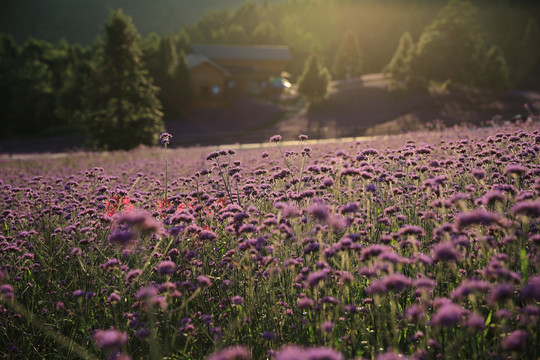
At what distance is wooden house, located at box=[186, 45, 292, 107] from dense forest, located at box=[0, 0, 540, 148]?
15.3 feet

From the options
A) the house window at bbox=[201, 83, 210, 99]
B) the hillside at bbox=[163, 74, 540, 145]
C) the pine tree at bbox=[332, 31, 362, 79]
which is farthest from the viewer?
the pine tree at bbox=[332, 31, 362, 79]

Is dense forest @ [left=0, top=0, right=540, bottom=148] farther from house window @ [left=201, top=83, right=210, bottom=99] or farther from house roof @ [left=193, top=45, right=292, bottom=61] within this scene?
house roof @ [left=193, top=45, right=292, bottom=61]

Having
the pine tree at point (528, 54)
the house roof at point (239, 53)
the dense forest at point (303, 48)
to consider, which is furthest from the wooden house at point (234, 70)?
the pine tree at point (528, 54)

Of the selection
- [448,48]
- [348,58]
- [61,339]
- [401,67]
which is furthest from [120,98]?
[348,58]

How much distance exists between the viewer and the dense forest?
56906 mm

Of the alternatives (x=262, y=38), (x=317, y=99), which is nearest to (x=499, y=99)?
(x=317, y=99)

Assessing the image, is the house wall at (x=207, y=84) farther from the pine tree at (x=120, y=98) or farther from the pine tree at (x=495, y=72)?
the pine tree at (x=495, y=72)

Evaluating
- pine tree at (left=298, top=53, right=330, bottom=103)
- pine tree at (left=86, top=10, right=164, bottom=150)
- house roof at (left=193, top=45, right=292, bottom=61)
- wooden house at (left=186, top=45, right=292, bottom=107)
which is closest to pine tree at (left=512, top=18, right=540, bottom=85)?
house roof at (left=193, top=45, right=292, bottom=61)

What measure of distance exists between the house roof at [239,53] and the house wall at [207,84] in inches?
503

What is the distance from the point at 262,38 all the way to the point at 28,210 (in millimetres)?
125524

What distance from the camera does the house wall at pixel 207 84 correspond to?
6166 centimetres

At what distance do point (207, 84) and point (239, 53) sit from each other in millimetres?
17812

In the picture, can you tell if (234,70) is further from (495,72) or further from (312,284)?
(312,284)

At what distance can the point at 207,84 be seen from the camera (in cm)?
6253
